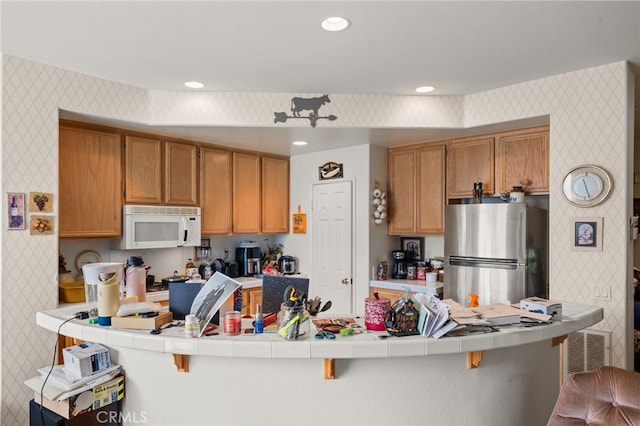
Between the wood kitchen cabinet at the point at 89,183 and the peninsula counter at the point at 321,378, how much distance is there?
5.16 ft

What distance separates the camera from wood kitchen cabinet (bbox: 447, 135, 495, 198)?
3.95m

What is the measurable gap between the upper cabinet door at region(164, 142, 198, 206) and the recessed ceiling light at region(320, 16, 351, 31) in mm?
2334

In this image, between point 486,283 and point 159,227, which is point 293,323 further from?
point 159,227

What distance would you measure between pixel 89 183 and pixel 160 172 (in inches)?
26.9

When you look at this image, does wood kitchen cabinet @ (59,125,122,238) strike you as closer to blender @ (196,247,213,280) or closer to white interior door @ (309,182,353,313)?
blender @ (196,247,213,280)

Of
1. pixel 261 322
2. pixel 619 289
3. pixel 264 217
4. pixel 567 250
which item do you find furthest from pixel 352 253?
pixel 261 322

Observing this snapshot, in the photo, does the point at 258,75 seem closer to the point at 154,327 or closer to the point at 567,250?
the point at 154,327

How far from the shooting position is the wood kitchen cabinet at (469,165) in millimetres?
3953

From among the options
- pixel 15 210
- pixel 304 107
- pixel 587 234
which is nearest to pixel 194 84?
pixel 304 107

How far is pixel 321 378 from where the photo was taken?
198 centimetres

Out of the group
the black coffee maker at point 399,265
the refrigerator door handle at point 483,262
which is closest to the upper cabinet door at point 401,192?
the black coffee maker at point 399,265

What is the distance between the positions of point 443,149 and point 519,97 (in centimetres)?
99

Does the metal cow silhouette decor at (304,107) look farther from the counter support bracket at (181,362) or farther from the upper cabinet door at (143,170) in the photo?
the counter support bracket at (181,362)

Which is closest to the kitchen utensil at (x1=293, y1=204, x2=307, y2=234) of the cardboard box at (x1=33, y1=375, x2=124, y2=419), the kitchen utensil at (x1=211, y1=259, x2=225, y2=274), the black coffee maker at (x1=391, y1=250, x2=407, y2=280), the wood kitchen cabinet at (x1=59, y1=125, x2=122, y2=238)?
the kitchen utensil at (x1=211, y1=259, x2=225, y2=274)
